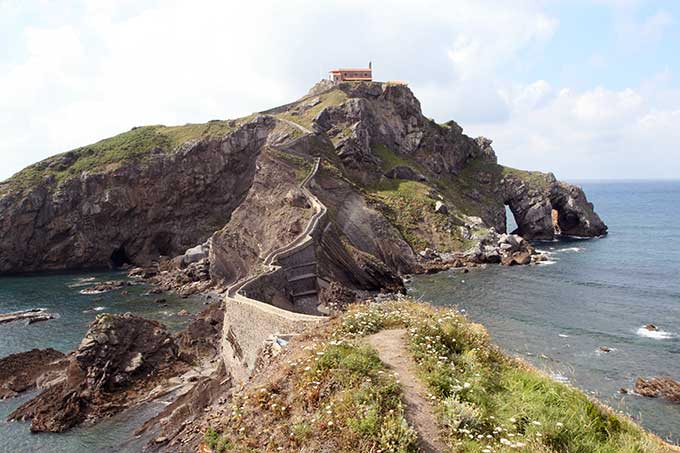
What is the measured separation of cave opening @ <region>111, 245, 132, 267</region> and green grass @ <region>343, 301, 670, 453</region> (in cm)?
9068

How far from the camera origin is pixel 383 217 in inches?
3019

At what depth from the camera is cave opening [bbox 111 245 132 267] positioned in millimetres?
97219

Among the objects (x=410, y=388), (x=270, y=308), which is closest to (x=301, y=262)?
(x=270, y=308)

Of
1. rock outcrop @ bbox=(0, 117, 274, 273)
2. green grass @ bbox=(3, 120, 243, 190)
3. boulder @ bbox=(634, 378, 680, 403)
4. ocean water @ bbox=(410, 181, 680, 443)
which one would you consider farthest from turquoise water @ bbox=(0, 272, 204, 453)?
boulder @ bbox=(634, 378, 680, 403)

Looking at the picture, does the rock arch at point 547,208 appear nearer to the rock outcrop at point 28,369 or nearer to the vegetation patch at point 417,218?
the vegetation patch at point 417,218

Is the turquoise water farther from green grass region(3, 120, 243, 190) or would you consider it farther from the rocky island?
green grass region(3, 120, 243, 190)

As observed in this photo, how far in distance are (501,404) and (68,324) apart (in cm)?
5506

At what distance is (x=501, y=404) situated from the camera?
1338cm

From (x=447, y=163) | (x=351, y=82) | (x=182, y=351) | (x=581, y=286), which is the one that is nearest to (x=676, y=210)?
(x=447, y=163)

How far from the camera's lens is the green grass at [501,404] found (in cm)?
1183

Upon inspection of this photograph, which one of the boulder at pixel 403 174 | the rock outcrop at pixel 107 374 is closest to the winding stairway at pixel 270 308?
the rock outcrop at pixel 107 374

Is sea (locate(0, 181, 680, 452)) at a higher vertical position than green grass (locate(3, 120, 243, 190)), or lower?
lower

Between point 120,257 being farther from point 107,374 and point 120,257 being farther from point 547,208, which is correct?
point 547,208

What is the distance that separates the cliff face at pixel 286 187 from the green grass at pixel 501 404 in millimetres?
55368
